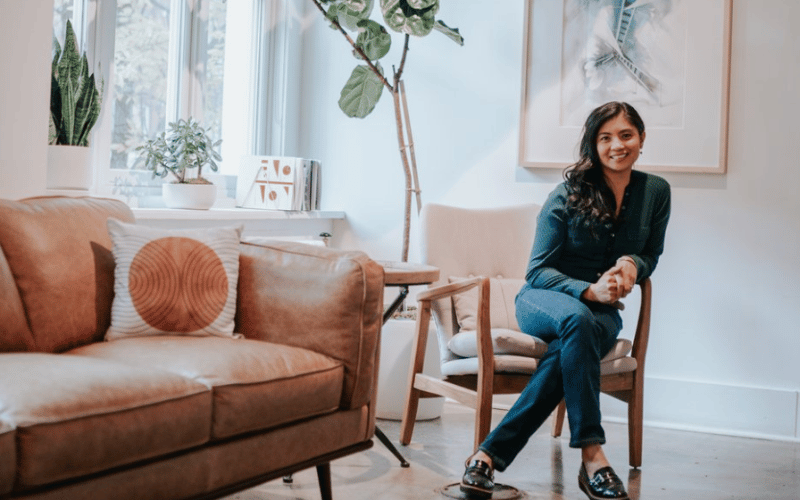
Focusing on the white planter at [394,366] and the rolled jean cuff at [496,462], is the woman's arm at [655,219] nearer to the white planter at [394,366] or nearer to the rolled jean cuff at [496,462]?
the rolled jean cuff at [496,462]

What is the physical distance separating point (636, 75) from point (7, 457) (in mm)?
3037

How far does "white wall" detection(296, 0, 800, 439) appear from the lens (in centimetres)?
359

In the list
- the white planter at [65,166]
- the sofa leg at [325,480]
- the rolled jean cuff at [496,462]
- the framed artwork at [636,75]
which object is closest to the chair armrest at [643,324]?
the rolled jean cuff at [496,462]

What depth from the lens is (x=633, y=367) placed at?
294 centimetres

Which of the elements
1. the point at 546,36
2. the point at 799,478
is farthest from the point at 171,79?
the point at 799,478

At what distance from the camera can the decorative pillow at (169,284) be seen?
225 cm

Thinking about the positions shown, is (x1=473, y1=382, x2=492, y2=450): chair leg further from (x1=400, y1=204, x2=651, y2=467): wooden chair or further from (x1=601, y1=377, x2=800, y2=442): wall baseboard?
(x1=601, y1=377, x2=800, y2=442): wall baseboard

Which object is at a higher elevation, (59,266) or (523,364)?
(59,266)

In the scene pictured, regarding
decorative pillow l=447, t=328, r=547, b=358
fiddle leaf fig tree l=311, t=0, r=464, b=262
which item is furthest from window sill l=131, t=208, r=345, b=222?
decorative pillow l=447, t=328, r=547, b=358

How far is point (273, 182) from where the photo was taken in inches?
157

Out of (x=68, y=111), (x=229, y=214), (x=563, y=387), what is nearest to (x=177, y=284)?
(x=68, y=111)

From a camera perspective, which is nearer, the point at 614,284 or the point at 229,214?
the point at 614,284

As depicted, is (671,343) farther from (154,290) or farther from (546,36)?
(154,290)

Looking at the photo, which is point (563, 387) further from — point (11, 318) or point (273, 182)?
point (273, 182)
